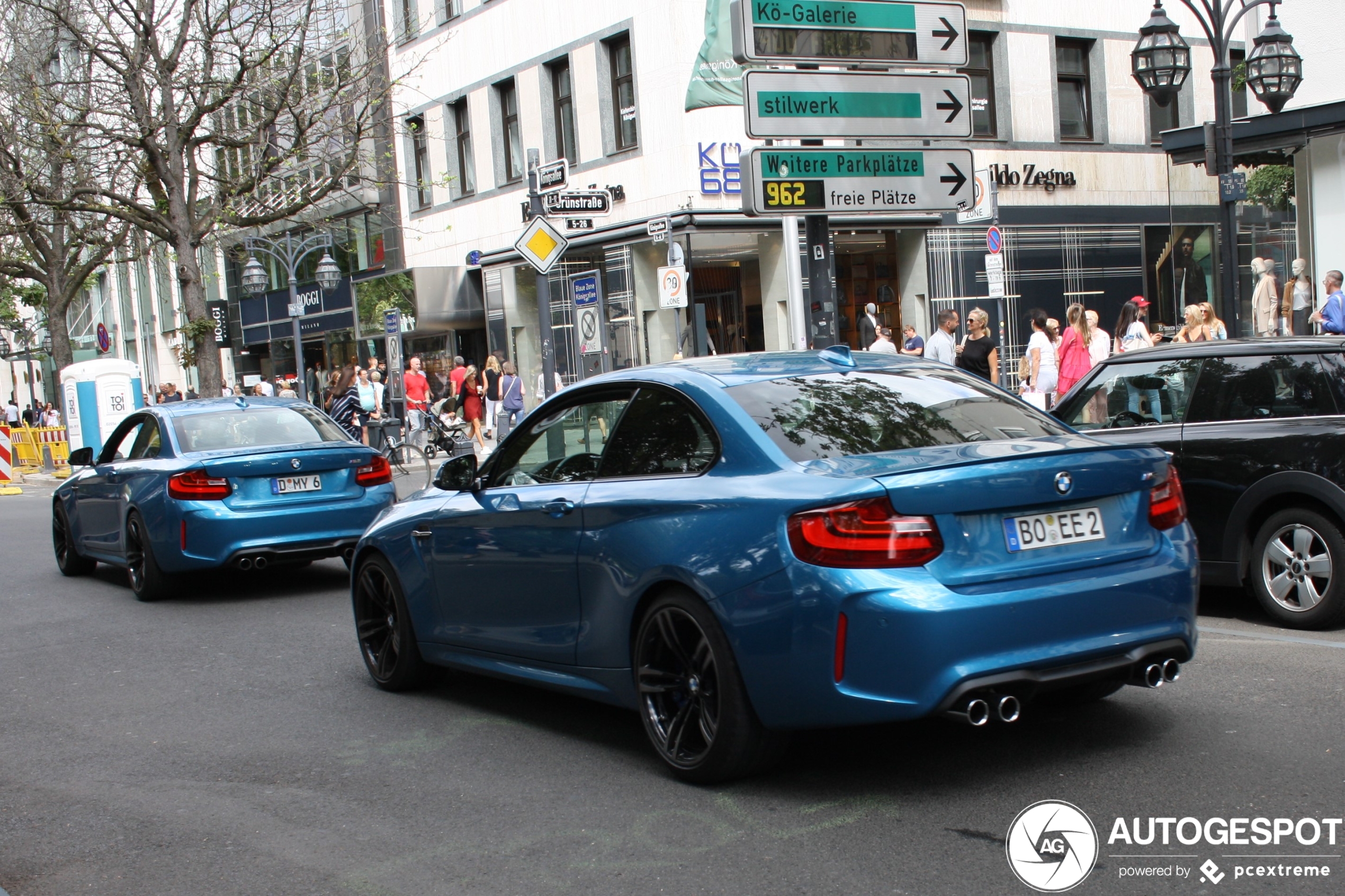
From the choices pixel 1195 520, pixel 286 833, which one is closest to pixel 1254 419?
Answer: pixel 1195 520

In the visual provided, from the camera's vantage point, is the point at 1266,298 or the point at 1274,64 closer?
the point at 1274,64

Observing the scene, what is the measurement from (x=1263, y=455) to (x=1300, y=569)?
0.60m

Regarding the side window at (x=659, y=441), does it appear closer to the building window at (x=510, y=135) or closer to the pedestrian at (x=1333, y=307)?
the pedestrian at (x=1333, y=307)

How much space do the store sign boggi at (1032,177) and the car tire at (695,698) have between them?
2672 centimetres

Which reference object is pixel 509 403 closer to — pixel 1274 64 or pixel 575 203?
pixel 575 203

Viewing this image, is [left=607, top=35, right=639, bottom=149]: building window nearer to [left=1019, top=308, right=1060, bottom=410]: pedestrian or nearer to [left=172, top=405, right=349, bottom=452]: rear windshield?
[left=1019, top=308, right=1060, bottom=410]: pedestrian

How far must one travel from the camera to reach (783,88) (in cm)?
957

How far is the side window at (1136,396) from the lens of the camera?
308 inches

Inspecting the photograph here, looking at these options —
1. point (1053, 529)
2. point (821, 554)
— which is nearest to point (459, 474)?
point (821, 554)

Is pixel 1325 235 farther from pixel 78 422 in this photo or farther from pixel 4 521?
pixel 78 422

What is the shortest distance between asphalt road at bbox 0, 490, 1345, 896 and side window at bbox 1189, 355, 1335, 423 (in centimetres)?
112

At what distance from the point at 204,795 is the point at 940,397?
3.09m

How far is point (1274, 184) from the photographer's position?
24.1 metres

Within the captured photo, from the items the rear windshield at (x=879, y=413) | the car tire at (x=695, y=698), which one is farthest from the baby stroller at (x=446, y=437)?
the car tire at (x=695, y=698)
